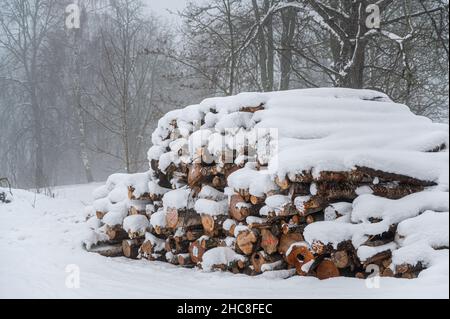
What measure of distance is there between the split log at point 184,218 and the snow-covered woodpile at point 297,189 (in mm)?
13

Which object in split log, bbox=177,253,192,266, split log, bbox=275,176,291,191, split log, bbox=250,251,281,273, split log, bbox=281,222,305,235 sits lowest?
split log, bbox=177,253,192,266

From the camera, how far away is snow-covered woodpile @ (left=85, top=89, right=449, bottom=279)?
3.42 meters

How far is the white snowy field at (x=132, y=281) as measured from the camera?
3047mm

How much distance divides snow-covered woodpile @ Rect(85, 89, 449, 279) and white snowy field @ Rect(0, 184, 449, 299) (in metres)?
0.22

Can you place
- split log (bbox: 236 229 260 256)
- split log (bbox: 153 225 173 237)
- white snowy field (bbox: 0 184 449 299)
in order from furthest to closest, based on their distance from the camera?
split log (bbox: 153 225 173 237) → split log (bbox: 236 229 260 256) → white snowy field (bbox: 0 184 449 299)

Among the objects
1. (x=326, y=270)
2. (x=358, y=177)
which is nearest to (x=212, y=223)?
(x=326, y=270)

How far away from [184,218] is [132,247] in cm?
109

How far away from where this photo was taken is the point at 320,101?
4.46 m

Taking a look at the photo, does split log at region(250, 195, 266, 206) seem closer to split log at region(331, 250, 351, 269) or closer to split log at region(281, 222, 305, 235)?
split log at region(281, 222, 305, 235)

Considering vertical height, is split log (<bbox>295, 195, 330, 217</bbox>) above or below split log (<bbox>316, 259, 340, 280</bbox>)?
above

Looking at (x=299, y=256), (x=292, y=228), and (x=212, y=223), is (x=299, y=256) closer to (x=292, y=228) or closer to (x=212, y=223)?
(x=292, y=228)

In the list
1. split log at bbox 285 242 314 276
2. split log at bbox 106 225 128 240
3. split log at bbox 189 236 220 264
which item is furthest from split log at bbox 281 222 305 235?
split log at bbox 106 225 128 240

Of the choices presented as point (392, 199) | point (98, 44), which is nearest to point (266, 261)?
point (392, 199)

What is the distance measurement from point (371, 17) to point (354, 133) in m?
3.96
